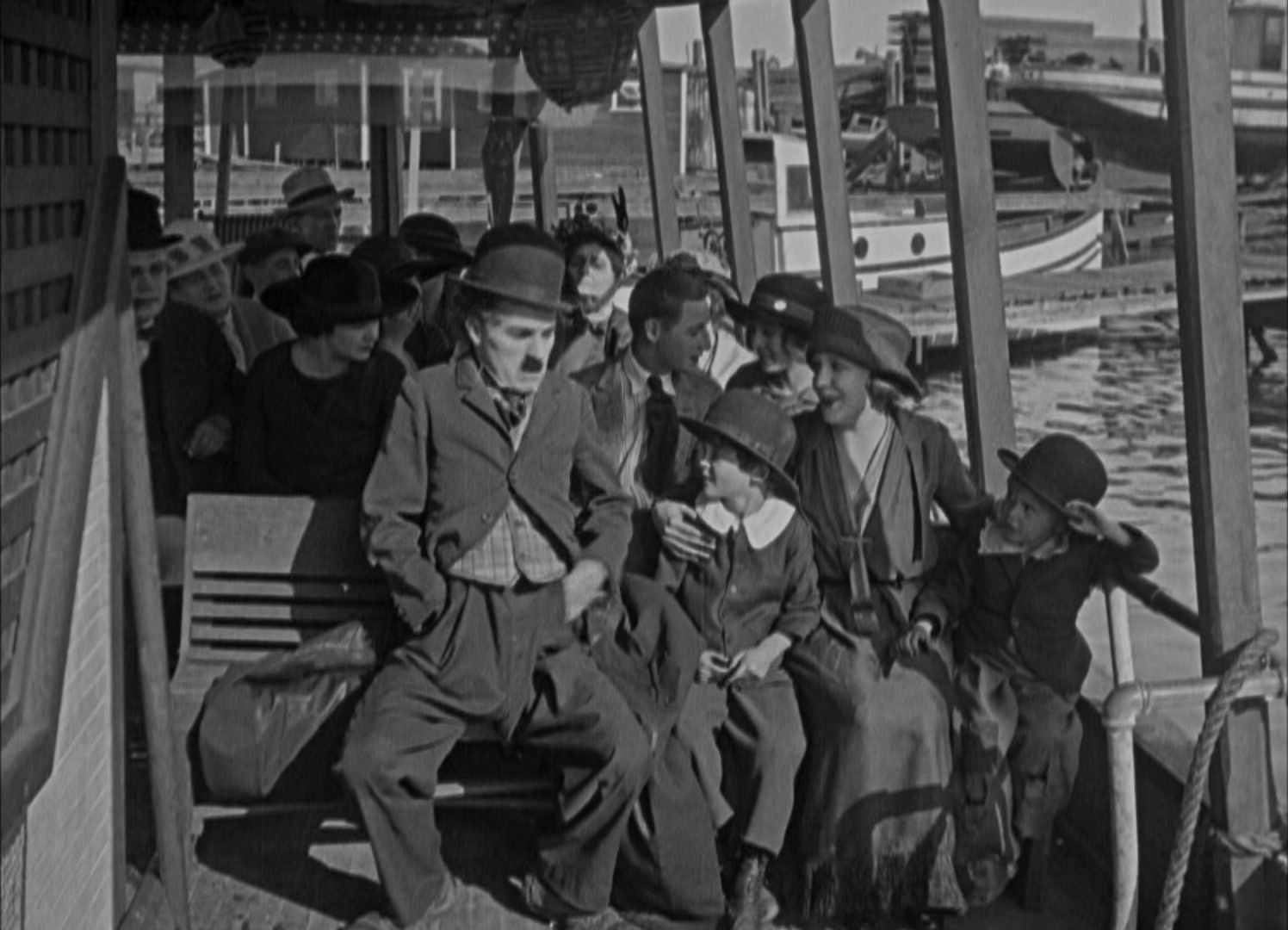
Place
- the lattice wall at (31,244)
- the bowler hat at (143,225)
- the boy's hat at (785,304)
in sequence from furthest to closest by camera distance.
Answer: the bowler hat at (143,225) → the boy's hat at (785,304) → the lattice wall at (31,244)

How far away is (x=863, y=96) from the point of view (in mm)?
62781

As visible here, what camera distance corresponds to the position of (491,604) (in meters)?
4.52

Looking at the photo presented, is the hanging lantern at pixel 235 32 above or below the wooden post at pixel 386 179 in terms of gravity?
above

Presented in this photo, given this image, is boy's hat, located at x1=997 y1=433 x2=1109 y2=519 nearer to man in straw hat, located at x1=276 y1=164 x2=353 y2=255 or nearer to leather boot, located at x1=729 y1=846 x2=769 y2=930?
leather boot, located at x1=729 y1=846 x2=769 y2=930

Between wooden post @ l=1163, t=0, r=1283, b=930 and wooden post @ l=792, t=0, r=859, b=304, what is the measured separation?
364 centimetres

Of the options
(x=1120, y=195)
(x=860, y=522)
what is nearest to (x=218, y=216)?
(x=860, y=522)

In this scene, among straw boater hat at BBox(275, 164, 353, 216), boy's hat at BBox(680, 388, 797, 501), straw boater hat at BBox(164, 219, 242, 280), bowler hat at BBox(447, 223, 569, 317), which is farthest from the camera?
straw boater hat at BBox(275, 164, 353, 216)

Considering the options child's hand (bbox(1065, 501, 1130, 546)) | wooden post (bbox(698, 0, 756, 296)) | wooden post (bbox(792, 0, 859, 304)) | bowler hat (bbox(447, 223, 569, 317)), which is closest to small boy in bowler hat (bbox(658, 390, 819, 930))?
bowler hat (bbox(447, 223, 569, 317))

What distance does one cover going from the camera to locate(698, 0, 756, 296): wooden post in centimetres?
976

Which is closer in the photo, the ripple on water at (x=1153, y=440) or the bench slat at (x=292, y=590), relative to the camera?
the bench slat at (x=292, y=590)

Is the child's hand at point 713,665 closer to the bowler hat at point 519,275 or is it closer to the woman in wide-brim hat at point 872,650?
the woman in wide-brim hat at point 872,650

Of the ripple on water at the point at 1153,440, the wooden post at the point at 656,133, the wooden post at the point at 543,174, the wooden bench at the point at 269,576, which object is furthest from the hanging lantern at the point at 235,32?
the ripple on water at the point at 1153,440

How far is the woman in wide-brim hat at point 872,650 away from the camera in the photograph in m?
4.61

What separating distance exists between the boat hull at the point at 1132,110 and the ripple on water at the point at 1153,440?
8.56 meters
